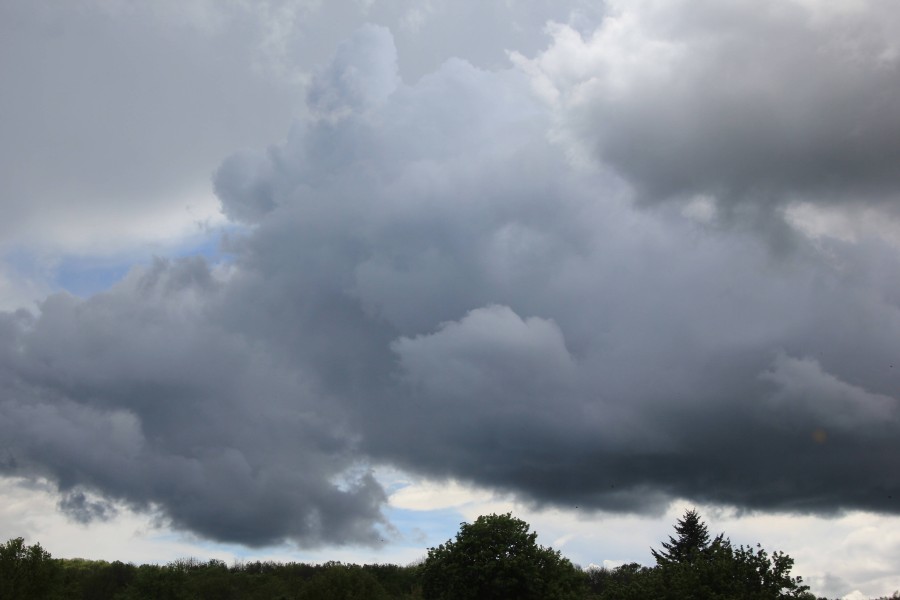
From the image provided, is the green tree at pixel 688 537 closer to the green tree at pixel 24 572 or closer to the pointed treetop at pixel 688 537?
the pointed treetop at pixel 688 537

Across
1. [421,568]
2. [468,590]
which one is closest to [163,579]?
[421,568]

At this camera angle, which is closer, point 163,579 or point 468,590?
point 468,590

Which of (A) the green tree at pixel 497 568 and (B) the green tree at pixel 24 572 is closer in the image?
(A) the green tree at pixel 497 568

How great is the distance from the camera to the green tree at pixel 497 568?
85250mm

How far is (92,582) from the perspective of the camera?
191 meters

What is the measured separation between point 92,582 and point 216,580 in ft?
139

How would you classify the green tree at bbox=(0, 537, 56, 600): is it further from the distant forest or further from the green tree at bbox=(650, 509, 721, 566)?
the green tree at bbox=(650, 509, 721, 566)

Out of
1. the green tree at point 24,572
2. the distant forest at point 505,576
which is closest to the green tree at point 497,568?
the distant forest at point 505,576

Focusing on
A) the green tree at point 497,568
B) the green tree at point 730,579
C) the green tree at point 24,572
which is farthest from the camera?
the green tree at point 24,572

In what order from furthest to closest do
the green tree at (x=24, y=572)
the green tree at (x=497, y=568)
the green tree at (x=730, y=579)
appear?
1. the green tree at (x=24, y=572)
2. the green tree at (x=497, y=568)
3. the green tree at (x=730, y=579)

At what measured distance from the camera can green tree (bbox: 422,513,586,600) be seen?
280 ft

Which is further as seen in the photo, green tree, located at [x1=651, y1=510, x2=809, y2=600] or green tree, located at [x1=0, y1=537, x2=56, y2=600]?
green tree, located at [x1=0, y1=537, x2=56, y2=600]

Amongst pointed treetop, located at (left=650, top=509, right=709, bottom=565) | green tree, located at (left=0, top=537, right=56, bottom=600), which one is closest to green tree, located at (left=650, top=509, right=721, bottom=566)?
pointed treetop, located at (left=650, top=509, right=709, bottom=565)

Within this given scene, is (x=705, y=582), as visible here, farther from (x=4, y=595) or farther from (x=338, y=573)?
A: (x=4, y=595)
